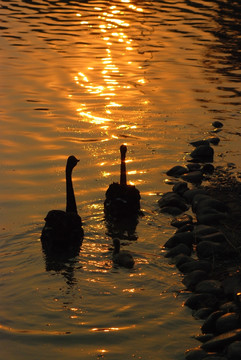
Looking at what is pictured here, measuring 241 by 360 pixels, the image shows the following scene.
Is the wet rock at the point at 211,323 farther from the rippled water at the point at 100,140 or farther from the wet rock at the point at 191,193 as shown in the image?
the wet rock at the point at 191,193

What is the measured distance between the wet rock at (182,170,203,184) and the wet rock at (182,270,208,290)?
19.4 feet

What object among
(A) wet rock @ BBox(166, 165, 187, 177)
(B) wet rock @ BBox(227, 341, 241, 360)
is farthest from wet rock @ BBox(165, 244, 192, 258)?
(A) wet rock @ BBox(166, 165, 187, 177)

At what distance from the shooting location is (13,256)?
47.3ft

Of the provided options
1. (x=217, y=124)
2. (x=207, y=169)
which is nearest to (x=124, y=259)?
(x=207, y=169)

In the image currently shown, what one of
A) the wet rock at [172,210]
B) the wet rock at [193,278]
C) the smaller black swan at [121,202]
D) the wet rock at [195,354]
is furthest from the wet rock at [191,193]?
the wet rock at [195,354]

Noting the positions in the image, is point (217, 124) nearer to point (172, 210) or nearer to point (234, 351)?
point (172, 210)

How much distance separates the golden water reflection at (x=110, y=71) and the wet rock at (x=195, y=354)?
13145mm

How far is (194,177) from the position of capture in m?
19.0

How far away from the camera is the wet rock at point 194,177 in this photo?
19.0 metres

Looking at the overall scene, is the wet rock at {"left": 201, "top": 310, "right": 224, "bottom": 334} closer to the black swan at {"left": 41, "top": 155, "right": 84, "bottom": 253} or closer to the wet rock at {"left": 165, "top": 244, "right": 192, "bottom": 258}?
the wet rock at {"left": 165, "top": 244, "right": 192, "bottom": 258}

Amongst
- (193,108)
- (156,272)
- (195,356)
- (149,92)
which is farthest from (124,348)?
(149,92)

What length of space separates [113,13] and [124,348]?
34614 millimetres

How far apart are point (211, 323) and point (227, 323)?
13.3 inches

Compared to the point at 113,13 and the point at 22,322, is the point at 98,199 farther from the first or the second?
the point at 113,13
